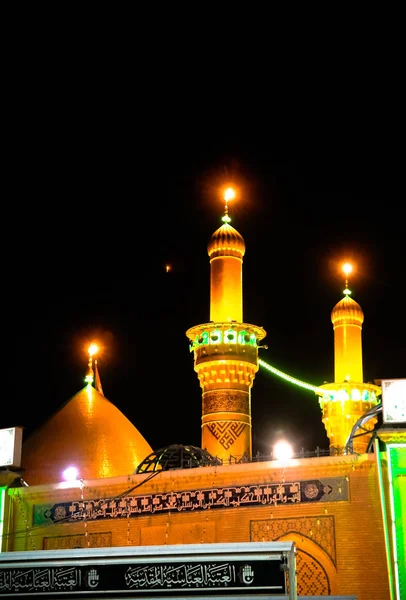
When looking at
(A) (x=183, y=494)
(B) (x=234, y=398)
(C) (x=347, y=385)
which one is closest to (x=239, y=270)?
(B) (x=234, y=398)

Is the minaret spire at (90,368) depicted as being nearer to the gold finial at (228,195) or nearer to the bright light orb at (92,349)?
the bright light orb at (92,349)

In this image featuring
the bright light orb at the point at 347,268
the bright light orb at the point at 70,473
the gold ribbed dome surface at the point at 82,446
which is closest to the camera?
the bright light orb at the point at 70,473

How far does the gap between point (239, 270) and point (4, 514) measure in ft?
25.8

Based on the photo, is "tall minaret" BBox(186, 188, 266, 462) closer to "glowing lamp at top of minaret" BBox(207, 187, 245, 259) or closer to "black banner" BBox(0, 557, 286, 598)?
"glowing lamp at top of minaret" BBox(207, 187, 245, 259)

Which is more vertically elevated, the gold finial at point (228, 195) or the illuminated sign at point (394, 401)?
the gold finial at point (228, 195)

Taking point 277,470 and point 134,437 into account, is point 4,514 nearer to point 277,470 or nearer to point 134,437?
point 277,470

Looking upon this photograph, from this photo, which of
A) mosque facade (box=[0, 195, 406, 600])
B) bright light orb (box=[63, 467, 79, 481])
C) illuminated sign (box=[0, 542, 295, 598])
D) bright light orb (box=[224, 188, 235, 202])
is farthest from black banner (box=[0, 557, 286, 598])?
bright light orb (box=[224, 188, 235, 202])

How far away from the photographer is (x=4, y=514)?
1563cm

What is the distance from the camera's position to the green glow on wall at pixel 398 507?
1208 cm

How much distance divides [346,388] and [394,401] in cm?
1089

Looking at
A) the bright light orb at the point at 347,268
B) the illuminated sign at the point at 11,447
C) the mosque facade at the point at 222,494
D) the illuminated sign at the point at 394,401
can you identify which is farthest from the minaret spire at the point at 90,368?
the illuminated sign at the point at 394,401

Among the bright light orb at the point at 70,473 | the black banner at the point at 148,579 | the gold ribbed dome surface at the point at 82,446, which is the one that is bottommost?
the black banner at the point at 148,579

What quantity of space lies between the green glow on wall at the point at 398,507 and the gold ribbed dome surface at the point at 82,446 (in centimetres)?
943

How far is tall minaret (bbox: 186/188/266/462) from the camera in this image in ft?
63.8
